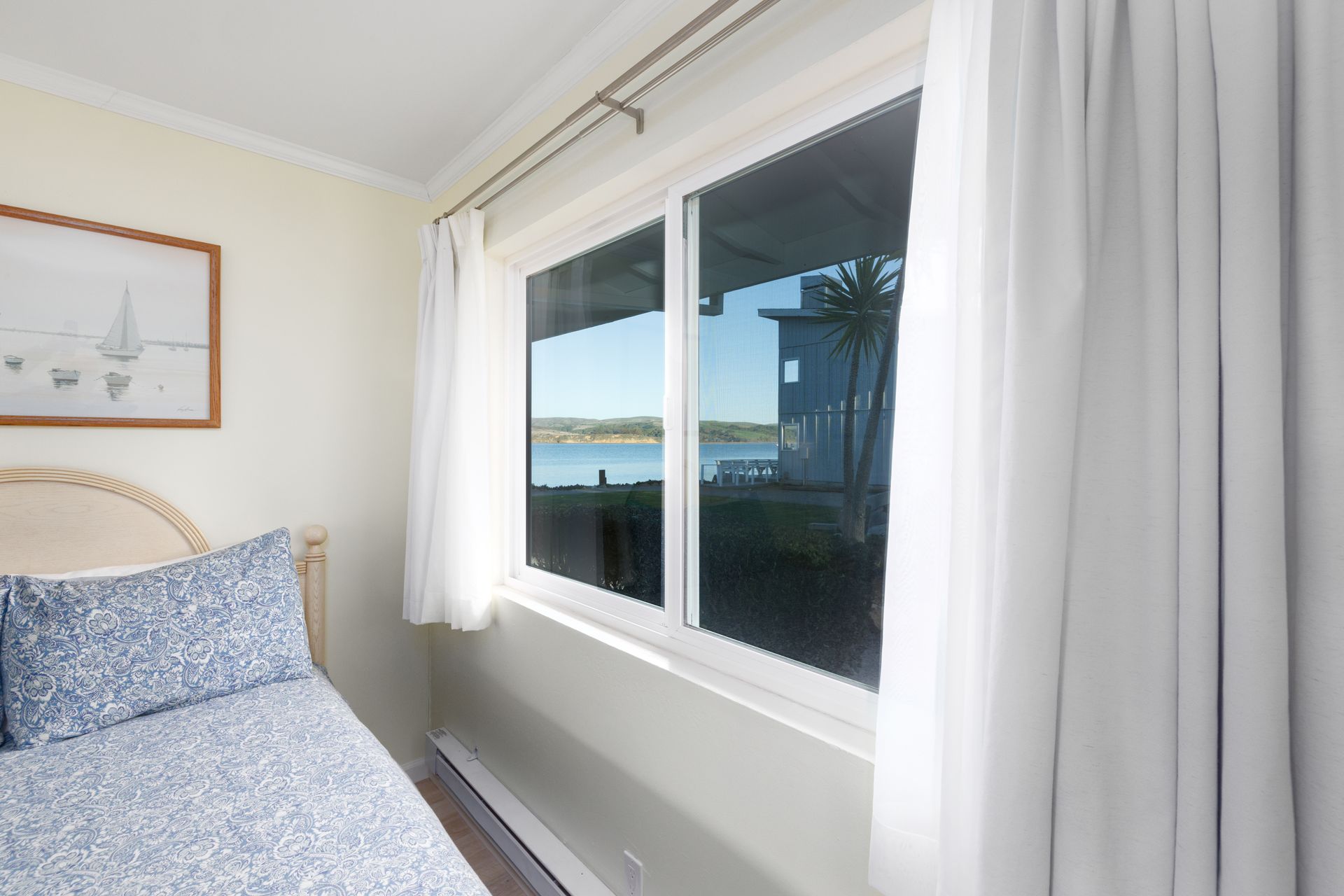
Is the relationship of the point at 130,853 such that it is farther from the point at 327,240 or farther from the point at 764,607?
the point at 327,240

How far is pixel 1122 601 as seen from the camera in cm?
70

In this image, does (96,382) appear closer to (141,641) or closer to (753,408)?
(141,641)

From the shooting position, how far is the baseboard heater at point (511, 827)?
1728 millimetres

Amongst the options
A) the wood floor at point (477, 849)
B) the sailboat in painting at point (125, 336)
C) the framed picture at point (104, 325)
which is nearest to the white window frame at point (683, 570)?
the wood floor at point (477, 849)

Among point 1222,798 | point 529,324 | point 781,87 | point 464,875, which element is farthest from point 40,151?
point 1222,798

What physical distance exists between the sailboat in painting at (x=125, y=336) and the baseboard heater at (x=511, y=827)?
5.97 feet

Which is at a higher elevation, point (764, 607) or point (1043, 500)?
point (1043, 500)

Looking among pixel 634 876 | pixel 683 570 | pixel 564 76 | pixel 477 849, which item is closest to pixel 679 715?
pixel 683 570

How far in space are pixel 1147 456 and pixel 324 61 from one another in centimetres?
223

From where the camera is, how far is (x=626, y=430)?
1929 millimetres

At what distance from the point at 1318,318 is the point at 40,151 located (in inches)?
117

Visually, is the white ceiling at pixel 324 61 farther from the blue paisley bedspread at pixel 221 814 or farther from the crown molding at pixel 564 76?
the blue paisley bedspread at pixel 221 814

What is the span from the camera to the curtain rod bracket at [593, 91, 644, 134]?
153 cm

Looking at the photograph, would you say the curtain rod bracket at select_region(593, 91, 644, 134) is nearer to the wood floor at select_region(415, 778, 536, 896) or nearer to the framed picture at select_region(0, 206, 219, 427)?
the framed picture at select_region(0, 206, 219, 427)
